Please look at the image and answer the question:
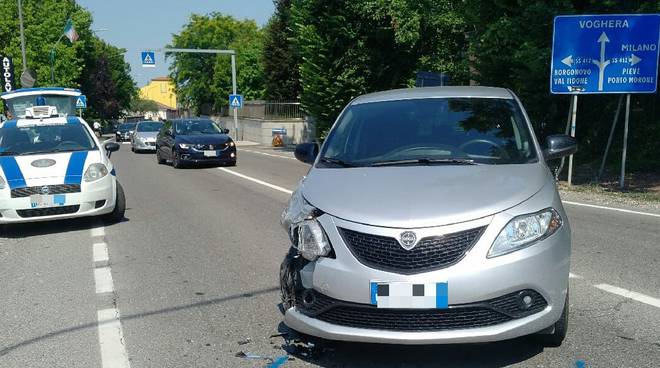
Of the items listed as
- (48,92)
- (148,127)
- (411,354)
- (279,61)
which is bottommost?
(411,354)

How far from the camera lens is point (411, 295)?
138 inches

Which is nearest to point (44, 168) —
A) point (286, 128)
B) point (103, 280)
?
point (103, 280)

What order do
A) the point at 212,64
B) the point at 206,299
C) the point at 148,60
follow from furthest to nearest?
1. the point at 212,64
2. the point at 148,60
3. the point at 206,299

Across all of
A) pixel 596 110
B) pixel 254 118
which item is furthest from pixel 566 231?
pixel 254 118

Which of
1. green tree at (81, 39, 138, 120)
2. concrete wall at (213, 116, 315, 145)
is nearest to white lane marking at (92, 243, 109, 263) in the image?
concrete wall at (213, 116, 315, 145)

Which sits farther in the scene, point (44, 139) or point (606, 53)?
point (606, 53)

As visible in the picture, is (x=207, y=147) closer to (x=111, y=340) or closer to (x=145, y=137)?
(x=145, y=137)

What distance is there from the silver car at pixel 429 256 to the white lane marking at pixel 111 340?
1.15 meters

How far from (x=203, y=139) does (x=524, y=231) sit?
16888 mm

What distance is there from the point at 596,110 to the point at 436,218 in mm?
15171

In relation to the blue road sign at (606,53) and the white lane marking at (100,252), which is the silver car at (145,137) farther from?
the white lane marking at (100,252)

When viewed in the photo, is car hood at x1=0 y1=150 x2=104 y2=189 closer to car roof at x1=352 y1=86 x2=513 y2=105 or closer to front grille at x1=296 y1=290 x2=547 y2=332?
car roof at x1=352 y1=86 x2=513 y2=105

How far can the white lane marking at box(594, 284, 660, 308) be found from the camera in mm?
5164

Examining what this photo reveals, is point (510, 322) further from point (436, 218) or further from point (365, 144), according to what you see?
point (365, 144)
